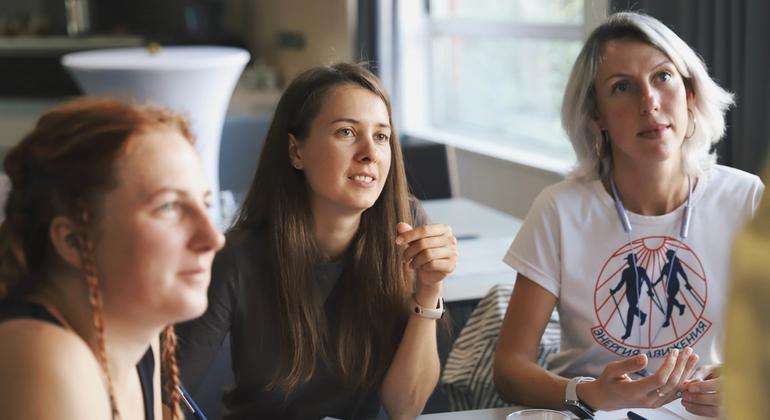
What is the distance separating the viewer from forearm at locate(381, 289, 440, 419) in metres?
1.67

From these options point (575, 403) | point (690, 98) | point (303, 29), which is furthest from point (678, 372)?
point (303, 29)

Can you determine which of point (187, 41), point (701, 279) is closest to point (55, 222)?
point (701, 279)

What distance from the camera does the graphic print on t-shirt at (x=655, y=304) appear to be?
1.75 meters

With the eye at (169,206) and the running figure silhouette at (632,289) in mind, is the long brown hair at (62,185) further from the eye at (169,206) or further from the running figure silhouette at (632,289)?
the running figure silhouette at (632,289)

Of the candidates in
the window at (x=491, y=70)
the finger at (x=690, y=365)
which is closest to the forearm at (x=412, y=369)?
the finger at (x=690, y=365)

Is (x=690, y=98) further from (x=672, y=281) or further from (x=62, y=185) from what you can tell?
(x=62, y=185)

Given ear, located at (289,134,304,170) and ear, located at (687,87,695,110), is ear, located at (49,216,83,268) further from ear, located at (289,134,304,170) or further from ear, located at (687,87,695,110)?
ear, located at (687,87,695,110)

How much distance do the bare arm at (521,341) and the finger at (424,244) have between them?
10.9 inches

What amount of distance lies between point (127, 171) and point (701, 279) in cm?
112

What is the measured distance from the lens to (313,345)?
168 centimetres

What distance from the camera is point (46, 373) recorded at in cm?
95

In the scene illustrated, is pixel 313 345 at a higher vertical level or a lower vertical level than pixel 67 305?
lower

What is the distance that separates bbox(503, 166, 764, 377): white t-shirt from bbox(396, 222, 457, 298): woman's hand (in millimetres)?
255

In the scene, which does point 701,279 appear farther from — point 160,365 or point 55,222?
point 55,222
